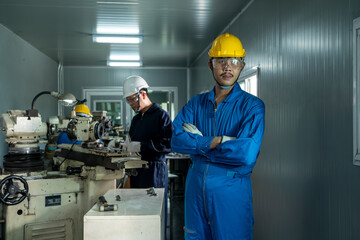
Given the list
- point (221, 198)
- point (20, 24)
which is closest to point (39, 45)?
point (20, 24)

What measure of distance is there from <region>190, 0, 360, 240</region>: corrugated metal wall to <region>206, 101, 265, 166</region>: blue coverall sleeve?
1.60 ft

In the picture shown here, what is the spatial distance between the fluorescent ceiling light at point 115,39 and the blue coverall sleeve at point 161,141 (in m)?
2.65

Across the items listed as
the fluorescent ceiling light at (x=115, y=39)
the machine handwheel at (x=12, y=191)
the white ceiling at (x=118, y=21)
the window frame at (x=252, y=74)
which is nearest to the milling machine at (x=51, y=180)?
the machine handwheel at (x=12, y=191)

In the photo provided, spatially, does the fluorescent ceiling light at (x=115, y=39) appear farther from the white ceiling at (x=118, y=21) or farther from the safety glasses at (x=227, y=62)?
the safety glasses at (x=227, y=62)

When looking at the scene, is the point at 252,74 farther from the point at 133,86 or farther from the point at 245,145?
the point at 245,145

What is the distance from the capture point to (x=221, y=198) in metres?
1.76

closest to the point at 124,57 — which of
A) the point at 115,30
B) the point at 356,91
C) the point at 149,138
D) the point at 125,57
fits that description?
the point at 125,57

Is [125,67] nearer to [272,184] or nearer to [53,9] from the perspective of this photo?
[53,9]

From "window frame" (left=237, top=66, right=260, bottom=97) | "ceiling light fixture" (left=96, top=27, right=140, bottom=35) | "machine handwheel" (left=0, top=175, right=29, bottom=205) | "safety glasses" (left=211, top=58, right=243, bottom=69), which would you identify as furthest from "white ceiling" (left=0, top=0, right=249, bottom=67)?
"machine handwheel" (left=0, top=175, right=29, bottom=205)

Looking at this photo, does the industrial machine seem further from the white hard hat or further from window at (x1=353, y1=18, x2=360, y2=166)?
window at (x1=353, y1=18, x2=360, y2=166)

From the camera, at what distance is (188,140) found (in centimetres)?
184

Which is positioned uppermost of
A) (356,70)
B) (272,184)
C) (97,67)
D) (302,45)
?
(97,67)

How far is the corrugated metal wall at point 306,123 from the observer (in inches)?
72.7

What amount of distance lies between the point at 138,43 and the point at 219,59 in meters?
3.88
